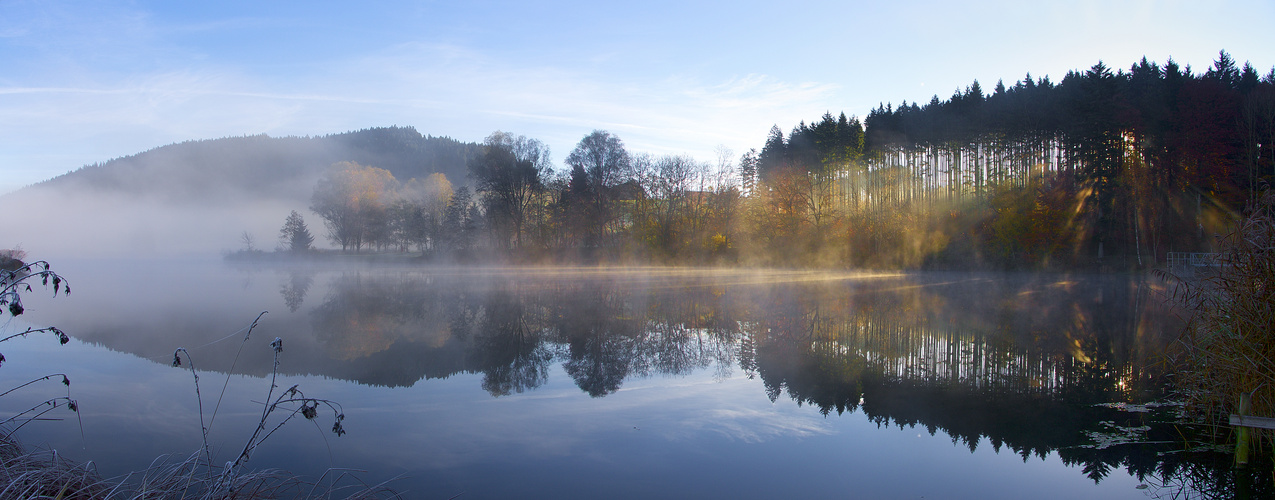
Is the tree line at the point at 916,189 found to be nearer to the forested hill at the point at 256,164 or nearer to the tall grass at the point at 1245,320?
the tall grass at the point at 1245,320

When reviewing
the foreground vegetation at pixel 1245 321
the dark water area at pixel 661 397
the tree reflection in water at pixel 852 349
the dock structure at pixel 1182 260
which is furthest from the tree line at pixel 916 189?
the foreground vegetation at pixel 1245 321

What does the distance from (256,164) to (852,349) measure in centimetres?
10128

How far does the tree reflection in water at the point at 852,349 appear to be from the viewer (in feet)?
21.7

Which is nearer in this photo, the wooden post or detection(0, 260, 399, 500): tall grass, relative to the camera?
detection(0, 260, 399, 500): tall grass

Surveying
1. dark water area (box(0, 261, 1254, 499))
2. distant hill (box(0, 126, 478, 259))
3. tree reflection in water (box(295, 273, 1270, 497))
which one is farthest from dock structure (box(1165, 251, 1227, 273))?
distant hill (box(0, 126, 478, 259))

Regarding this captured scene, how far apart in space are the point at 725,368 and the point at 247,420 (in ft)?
20.9

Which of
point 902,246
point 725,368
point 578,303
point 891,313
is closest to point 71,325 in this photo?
point 578,303

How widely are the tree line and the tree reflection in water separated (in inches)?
592

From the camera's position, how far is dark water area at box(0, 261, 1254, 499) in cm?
515

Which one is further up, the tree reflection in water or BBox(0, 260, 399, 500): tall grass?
BBox(0, 260, 399, 500): tall grass

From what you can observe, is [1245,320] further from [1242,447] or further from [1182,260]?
[1182,260]

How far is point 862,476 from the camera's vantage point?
5086 mm

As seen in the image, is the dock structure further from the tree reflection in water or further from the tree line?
the tree reflection in water

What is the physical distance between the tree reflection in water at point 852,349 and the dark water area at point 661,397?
6 cm
